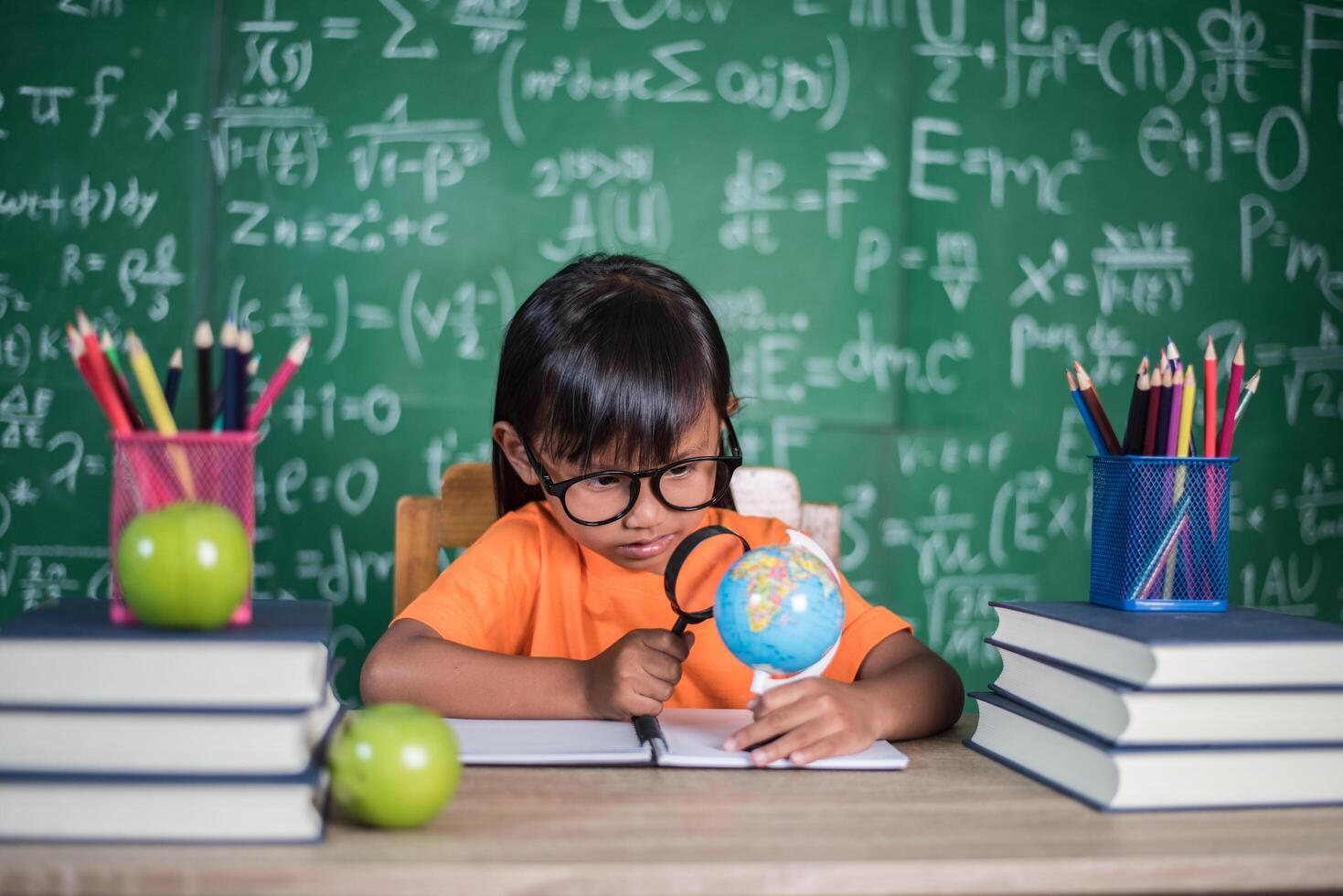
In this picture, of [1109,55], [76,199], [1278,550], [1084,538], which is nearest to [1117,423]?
[1084,538]

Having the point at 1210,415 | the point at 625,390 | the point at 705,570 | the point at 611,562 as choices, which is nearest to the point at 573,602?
the point at 611,562

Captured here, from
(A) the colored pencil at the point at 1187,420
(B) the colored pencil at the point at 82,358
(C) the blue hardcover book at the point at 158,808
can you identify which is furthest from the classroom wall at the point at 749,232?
(C) the blue hardcover book at the point at 158,808

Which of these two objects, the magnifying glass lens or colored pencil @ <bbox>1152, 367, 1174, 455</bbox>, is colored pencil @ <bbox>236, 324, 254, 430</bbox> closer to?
the magnifying glass lens

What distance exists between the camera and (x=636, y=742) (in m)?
1.04

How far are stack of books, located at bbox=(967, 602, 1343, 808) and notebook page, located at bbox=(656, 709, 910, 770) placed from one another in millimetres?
142

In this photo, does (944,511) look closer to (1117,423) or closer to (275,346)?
(1117,423)

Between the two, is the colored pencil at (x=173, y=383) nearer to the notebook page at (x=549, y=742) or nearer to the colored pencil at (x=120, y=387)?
the colored pencil at (x=120, y=387)

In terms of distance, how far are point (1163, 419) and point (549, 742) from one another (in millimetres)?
637

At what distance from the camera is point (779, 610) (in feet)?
3.23

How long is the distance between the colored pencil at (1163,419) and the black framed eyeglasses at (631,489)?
1.55 ft

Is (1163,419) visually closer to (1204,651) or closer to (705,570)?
(1204,651)

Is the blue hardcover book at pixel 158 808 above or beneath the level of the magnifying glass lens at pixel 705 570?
beneath

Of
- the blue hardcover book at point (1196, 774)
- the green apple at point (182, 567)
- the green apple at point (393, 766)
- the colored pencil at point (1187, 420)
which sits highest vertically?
the colored pencil at point (1187, 420)

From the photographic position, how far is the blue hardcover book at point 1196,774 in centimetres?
89
